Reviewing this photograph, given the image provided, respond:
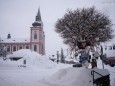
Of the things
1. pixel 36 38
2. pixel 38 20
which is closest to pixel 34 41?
pixel 36 38

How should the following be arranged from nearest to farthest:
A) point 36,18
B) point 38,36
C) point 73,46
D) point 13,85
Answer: point 13,85
point 73,46
point 38,36
point 36,18

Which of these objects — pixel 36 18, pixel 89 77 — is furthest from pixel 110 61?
pixel 36 18

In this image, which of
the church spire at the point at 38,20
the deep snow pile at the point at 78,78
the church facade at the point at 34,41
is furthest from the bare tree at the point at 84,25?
the church spire at the point at 38,20

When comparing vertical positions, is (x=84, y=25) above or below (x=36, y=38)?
below

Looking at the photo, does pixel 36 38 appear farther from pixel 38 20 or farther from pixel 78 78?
pixel 78 78

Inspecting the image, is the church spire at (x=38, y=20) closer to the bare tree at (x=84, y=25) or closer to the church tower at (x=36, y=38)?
the church tower at (x=36, y=38)

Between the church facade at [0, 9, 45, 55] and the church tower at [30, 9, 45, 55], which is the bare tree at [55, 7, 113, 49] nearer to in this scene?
the church tower at [30, 9, 45, 55]

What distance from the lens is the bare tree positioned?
20.3 m

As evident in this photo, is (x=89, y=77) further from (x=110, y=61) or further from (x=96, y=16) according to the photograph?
(x=110, y=61)

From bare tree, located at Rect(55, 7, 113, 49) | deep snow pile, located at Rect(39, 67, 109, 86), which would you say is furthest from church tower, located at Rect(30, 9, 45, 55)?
deep snow pile, located at Rect(39, 67, 109, 86)

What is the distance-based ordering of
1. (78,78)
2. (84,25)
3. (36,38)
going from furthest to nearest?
1. (36,38)
2. (84,25)
3. (78,78)

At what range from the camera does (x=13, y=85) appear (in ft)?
38.0

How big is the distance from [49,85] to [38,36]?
6247 centimetres

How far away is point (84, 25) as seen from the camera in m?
20.3
